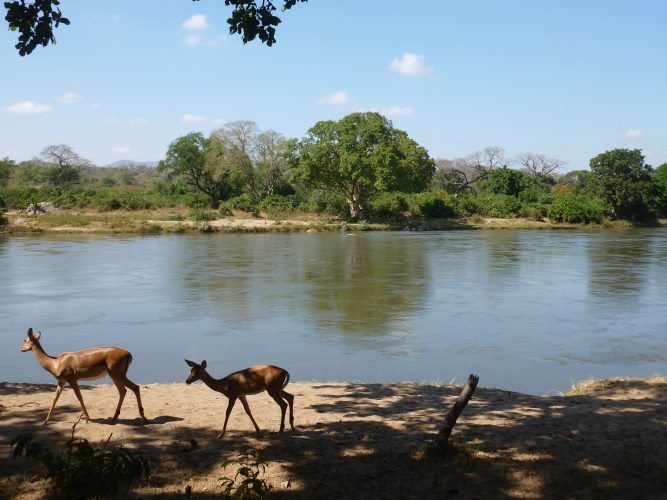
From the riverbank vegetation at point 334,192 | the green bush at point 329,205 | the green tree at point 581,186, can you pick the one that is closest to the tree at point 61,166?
the riverbank vegetation at point 334,192

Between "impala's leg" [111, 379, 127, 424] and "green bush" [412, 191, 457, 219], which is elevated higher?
"green bush" [412, 191, 457, 219]

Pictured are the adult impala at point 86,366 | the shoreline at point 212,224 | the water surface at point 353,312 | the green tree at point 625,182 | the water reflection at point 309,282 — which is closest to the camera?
the adult impala at point 86,366

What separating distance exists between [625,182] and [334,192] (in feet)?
79.4

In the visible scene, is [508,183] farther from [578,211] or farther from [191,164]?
[191,164]

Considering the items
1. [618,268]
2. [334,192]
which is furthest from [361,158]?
[618,268]

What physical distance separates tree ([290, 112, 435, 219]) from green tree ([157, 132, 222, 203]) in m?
16.2

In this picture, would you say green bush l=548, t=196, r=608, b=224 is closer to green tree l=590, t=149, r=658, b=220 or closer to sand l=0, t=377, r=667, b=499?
green tree l=590, t=149, r=658, b=220

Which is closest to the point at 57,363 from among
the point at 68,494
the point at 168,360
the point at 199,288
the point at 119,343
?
the point at 68,494

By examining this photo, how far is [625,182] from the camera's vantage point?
52312mm

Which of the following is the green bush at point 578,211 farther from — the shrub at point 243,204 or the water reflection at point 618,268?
the shrub at point 243,204

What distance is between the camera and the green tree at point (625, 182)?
52719 mm

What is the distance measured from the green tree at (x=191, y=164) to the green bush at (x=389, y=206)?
59.6 feet

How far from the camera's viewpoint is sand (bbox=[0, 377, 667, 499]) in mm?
4773

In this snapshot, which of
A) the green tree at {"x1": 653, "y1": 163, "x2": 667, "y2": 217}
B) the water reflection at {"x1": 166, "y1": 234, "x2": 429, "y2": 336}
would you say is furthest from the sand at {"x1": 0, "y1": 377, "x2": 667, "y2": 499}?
the green tree at {"x1": 653, "y1": 163, "x2": 667, "y2": 217}
